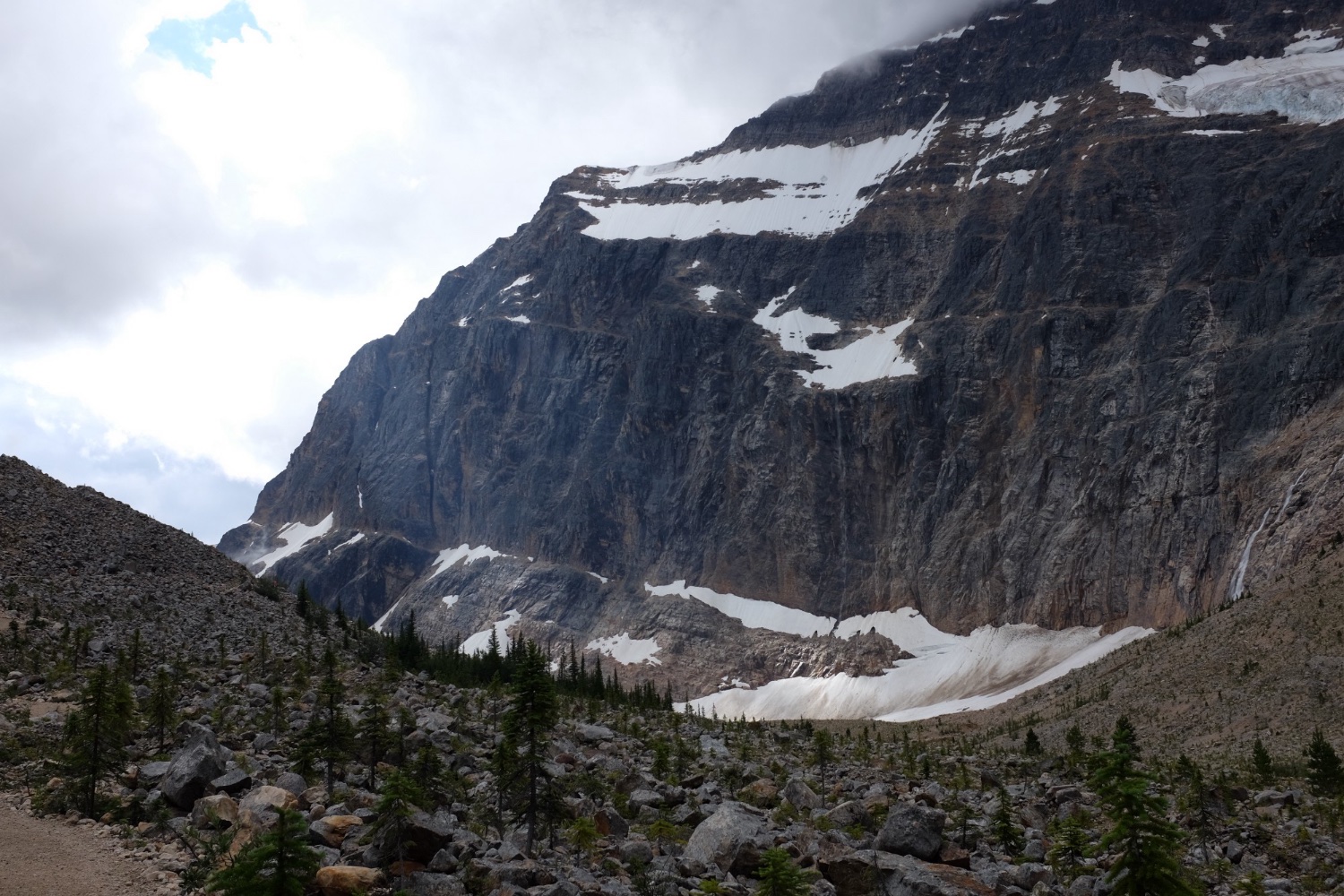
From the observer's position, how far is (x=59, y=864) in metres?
18.1

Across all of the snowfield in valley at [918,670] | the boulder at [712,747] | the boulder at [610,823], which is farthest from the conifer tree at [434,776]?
the snowfield in valley at [918,670]

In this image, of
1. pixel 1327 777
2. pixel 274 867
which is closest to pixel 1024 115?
pixel 1327 777

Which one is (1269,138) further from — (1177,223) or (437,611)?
(437,611)

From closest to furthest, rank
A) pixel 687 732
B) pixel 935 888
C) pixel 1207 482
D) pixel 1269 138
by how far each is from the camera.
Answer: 1. pixel 935 888
2. pixel 687 732
3. pixel 1207 482
4. pixel 1269 138

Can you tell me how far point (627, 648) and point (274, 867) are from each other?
158 m

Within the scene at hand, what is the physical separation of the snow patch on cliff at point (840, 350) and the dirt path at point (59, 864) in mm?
156235

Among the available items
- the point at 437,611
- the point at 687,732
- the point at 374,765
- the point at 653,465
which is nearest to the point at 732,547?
the point at 653,465

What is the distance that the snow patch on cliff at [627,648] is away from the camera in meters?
166

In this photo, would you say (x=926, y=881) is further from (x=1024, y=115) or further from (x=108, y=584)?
(x=1024, y=115)

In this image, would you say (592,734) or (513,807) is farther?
(592,734)

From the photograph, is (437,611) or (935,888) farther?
(437,611)

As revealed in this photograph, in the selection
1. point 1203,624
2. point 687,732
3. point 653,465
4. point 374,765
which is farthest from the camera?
point 653,465

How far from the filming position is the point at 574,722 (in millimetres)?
42156

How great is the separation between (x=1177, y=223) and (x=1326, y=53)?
179 ft
